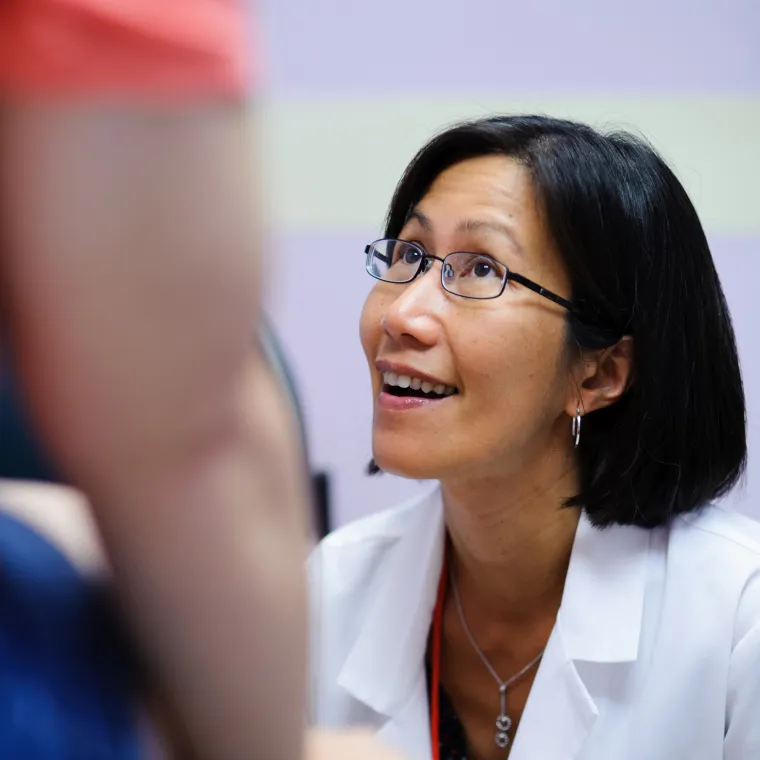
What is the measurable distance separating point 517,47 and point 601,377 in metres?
1.13

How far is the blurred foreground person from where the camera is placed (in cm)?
26

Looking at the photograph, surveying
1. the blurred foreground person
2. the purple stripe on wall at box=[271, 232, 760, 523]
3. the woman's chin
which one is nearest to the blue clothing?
the blurred foreground person

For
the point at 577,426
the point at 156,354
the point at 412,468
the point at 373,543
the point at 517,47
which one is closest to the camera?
the point at 156,354

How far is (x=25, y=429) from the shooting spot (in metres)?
0.30

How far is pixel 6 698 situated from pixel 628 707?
0.98 meters

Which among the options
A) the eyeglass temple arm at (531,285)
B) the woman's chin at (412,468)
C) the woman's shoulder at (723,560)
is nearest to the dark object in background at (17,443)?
the woman's chin at (412,468)

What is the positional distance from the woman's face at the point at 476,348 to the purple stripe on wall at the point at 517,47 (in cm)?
98

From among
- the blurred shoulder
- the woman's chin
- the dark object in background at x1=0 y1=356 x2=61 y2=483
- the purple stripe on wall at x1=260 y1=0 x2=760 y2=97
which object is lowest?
the woman's chin

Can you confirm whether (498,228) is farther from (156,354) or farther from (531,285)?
(156,354)

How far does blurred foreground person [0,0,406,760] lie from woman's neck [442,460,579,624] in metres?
0.89

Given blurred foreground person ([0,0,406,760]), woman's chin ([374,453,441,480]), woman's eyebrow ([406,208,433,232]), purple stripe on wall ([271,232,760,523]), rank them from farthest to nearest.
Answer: purple stripe on wall ([271,232,760,523]) < woman's eyebrow ([406,208,433,232]) < woman's chin ([374,453,441,480]) < blurred foreground person ([0,0,406,760])

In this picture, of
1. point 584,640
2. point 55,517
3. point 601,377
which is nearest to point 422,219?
point 601,377

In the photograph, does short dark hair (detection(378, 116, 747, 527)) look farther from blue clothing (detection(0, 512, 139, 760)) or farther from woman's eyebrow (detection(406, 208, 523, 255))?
blue clothing (detection(0, 512, 139, 760))

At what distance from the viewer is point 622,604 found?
1182 millimetres
